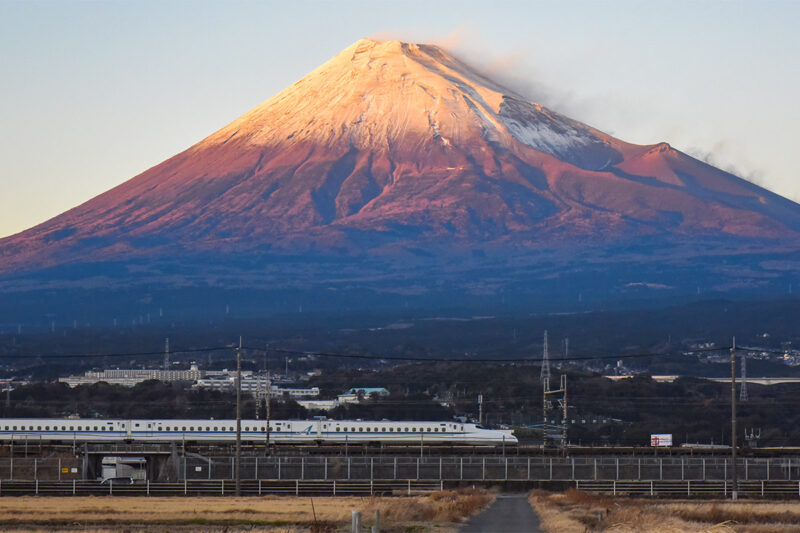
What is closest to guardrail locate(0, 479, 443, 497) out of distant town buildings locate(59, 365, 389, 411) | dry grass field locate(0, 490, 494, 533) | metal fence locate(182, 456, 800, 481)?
dry grass field locate(0, 490, 494, 533)

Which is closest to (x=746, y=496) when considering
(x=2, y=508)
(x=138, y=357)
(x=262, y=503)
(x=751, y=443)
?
(x=262, y=503)

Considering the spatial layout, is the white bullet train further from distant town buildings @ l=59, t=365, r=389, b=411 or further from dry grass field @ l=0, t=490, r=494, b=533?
dry grass field @ l=0, t=490, r=494, b=533

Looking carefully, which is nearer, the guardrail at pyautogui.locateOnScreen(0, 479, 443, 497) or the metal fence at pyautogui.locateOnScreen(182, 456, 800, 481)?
the guardrail at pyautogui.locateOnScreen(0, 479, 443, 497)

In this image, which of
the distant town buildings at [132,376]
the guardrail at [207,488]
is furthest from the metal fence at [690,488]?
→ the distant town buildings at [132,376]

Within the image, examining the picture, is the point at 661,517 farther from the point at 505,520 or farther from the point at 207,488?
the point at 207,488

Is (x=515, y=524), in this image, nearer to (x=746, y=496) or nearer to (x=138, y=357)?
(x=746, y=496)

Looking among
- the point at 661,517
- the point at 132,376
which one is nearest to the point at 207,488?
the point at 661,517
